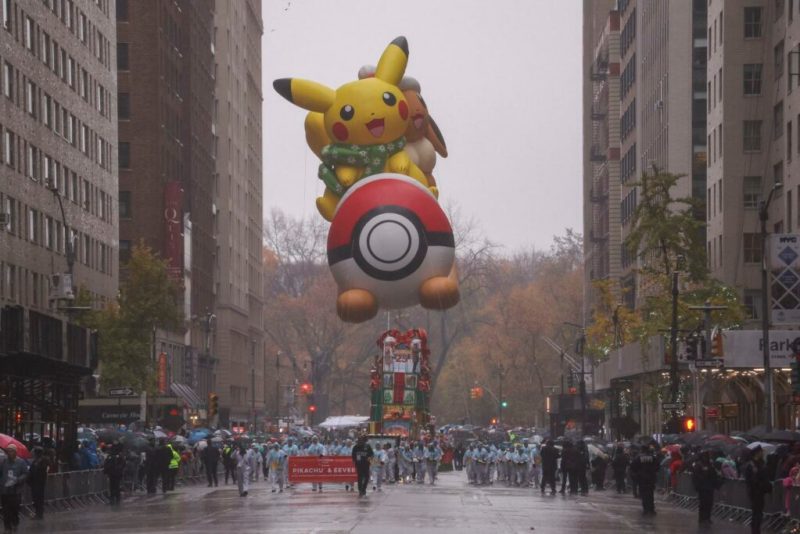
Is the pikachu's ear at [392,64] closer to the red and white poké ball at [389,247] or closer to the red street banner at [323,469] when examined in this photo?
the red and white poké ball at [389,247]

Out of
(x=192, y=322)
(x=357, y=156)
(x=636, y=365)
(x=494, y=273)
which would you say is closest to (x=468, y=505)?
(x=357, y=156)

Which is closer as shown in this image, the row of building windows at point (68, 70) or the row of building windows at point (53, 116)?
the row of building windows at point (53, 116)

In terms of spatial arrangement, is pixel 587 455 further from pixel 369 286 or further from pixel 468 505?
pixel 468 505

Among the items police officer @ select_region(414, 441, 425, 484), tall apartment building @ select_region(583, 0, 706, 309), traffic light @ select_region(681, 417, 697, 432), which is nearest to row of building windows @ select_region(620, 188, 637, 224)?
tall apartment building @ select_region(583, 0, 706, 309)

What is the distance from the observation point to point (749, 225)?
280 feet

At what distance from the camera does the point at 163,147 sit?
10325 centimetres

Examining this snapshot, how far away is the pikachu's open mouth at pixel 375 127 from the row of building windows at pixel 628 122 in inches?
2166

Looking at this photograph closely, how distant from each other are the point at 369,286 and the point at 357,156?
406 cm

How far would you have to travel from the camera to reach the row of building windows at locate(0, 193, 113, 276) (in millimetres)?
74500

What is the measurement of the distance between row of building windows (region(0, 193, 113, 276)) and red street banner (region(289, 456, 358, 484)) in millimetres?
11924

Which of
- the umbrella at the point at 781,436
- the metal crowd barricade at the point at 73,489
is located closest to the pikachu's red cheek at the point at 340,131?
the metal crowd barricade at the point at 73,489

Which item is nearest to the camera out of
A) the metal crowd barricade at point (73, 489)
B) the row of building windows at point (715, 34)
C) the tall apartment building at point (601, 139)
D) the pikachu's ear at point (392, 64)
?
the metal crowd barricade at point (73, 489)

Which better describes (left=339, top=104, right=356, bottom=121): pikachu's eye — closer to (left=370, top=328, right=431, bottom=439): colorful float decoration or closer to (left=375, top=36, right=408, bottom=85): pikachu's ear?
(left=375, top=36, right=408, bottom=85): pikachu's ear

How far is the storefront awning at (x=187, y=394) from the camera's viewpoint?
333 feet
